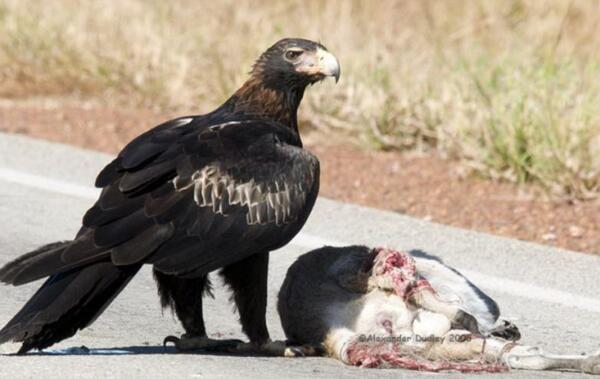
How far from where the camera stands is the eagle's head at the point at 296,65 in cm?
714

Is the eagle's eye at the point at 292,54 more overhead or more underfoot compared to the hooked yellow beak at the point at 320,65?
more overhead

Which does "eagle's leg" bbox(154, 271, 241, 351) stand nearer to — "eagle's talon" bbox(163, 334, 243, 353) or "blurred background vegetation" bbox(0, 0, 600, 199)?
"eagle's talon" bbox(163, 334, 243, 353)

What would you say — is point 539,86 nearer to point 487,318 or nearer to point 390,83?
point 390,83

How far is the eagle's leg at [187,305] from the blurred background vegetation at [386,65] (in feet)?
13.3

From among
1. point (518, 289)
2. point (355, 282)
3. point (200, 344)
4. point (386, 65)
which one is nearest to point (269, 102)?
point (355, 282)

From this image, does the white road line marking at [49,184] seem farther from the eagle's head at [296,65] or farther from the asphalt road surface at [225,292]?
the eagle's head at [296,65]

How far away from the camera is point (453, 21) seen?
616 inches

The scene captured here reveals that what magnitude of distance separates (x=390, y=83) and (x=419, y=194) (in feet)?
6.30

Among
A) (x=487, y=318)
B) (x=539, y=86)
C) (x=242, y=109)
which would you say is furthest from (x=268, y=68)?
(x=539, y=86)

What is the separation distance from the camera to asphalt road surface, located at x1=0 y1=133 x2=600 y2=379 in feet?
20.6

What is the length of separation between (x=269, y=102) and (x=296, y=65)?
0.23 meters

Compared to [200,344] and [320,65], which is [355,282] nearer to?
[200,344]

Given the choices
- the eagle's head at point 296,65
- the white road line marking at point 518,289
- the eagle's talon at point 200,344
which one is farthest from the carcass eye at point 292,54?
the white road line marking at point 518,289

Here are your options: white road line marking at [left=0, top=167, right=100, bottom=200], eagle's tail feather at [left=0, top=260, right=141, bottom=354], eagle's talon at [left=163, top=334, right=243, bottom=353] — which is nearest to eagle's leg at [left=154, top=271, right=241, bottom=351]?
eagle's talon at [left=163, top=334, right=243, bottom=353]
